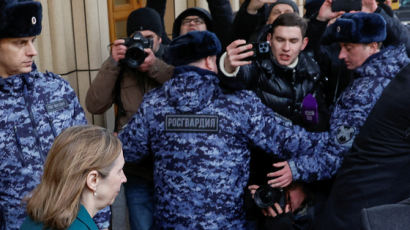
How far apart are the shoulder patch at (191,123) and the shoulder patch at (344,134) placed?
64 cm

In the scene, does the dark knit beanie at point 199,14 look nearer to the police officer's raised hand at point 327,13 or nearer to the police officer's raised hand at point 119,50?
the police officer's raised hand at point 327,13

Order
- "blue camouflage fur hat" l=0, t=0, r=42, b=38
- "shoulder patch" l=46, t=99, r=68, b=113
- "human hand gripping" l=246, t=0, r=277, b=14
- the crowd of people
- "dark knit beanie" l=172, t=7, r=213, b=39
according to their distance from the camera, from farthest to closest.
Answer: "dark knit beanie" l=172, t=7, r=213, b=39, "human hand gripping" l=246, t=0, r=277, b=14, "shoulder patch" l=46, t=99, r=68, b=113, "blue camouflage fur hat" l=0, t=0, r=42, b=38, the crowd of people

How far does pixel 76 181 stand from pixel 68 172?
41 millimetres

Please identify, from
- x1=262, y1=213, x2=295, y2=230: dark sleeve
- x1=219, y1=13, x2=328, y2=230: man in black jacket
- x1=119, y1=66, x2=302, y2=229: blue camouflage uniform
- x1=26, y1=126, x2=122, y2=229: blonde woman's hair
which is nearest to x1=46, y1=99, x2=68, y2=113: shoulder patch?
x1=119, y1=66, x2=302, y2=229: blue camouflage uniform

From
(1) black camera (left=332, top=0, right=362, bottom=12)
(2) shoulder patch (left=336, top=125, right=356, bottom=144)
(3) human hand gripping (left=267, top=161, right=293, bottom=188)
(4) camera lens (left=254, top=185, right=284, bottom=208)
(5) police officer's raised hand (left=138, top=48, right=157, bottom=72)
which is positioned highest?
(1) black camera (left=332, top=0, right=362, bottom=12)

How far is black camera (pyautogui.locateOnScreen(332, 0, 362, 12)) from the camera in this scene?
397cm

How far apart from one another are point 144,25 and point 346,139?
5.52 ft

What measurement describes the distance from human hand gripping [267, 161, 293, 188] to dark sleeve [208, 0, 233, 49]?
1.43 meters

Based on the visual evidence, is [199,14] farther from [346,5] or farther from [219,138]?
[219,138]

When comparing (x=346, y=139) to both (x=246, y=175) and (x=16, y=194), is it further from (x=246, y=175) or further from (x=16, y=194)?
(x=16, y=194)

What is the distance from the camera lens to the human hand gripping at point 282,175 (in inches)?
120

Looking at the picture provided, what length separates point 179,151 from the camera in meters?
2.95

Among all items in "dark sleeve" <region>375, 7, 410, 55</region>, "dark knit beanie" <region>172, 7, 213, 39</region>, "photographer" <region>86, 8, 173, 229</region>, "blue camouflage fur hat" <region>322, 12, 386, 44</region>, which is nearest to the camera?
"blue camouflage fur hat" <region>322, 12, 386, 44</region>

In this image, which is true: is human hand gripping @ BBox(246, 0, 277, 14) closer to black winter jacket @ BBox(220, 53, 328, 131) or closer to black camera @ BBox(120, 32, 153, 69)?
black winter jacket @ BBox(220, 53, 328, 131)
